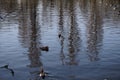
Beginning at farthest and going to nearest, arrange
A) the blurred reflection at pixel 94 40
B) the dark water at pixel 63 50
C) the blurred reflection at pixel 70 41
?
1. the blurred reflection at pixel 94 40
2. the blurred reflection at pixel 70 41
3. the dark water at pixel 63 50

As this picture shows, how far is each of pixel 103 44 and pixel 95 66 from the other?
1121cm

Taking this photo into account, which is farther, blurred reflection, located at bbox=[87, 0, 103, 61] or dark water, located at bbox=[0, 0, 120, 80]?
blurred reflection, located at bbox=[87, 0, 103, 61]

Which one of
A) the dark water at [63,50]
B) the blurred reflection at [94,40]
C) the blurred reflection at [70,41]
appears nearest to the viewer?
the dark water at [63,50]

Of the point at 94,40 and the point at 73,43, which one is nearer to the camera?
the point at 73,43

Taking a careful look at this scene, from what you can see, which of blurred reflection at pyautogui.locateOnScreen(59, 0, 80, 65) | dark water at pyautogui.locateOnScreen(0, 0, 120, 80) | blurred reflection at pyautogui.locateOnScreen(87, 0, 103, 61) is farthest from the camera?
blurred reflection at pyautogui.locateOnScreen(87, 0, 103, 61)

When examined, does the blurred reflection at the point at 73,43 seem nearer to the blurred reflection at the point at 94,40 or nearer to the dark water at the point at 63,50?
the dark water at the point at 63,50

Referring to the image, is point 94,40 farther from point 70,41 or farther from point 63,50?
point 63,50

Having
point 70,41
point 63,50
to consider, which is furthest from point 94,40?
point 63,50

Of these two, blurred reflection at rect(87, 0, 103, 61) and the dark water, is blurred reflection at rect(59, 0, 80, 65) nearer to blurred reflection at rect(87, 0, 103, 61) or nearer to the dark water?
the dark water

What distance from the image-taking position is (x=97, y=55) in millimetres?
40875

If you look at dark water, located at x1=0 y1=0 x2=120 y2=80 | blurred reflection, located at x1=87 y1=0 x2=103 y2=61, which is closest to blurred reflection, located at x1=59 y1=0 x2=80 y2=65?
dark water, located at x1=0 y1=0 x2=120 y2=80

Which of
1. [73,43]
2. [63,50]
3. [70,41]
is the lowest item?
[63,50]

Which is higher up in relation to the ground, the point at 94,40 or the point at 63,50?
the point at 94,40

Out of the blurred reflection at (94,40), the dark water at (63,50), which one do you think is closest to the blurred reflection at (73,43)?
the dark water at (63,50)
